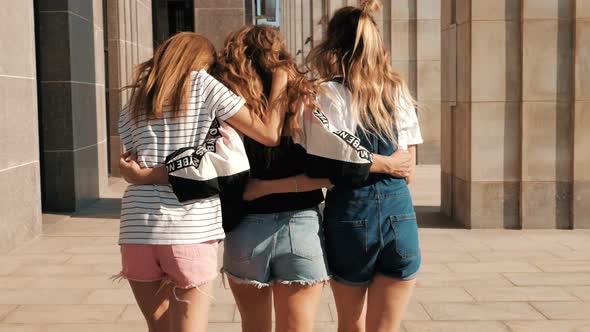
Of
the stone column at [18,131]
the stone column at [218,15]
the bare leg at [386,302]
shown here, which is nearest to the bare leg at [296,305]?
the bare leg at [386,302]

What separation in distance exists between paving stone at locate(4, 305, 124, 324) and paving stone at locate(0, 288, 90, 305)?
0.18m

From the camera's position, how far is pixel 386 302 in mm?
3752

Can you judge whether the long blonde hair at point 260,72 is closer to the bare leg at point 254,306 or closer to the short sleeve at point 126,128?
the short sleeve at point 126,128

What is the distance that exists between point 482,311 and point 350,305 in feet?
9.80

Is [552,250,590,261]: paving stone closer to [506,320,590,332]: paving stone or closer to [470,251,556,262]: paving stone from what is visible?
[470,251,556,262]: paving stone

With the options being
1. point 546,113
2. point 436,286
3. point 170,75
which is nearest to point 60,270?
point 436,286

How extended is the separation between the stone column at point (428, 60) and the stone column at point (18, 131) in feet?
45.0

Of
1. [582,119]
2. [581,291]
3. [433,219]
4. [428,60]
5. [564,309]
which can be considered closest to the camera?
[564,309]

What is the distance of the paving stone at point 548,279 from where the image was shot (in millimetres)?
7535

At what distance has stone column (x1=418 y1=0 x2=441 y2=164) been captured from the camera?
73.9 ft

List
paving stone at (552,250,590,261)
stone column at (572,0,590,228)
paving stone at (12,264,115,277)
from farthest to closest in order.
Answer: stone column at (572,0,590,228), paving stone at (552,250,590,261), paving stone at (12,264,115,277)

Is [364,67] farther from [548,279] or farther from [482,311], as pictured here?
[548,279]

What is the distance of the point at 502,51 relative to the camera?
1051 centimetres

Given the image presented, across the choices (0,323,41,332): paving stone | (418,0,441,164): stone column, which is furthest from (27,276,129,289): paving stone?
(418,0,441,164): stone column
